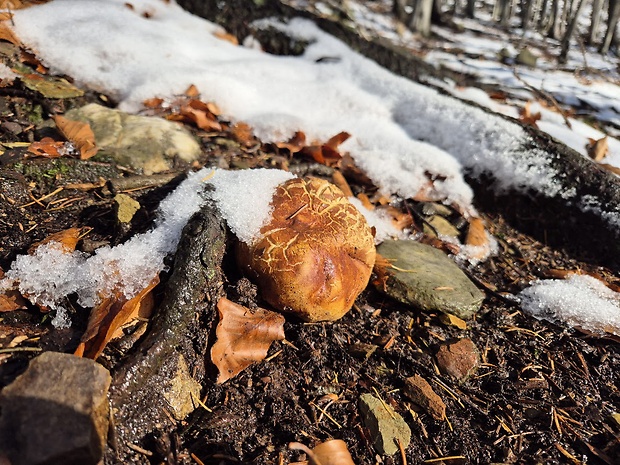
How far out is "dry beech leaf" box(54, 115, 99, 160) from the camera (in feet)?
9.61

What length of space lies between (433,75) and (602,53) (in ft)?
29.4

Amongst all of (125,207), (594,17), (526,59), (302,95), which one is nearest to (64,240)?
(125,207)

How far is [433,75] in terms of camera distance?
4941 millimetres

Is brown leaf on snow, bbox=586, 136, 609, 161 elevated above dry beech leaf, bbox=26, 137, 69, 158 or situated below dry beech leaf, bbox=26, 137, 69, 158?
below

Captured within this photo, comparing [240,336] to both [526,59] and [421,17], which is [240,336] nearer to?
[526,59]

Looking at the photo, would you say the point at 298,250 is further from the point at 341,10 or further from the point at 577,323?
the point at 341,10

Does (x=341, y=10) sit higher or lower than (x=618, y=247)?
higher

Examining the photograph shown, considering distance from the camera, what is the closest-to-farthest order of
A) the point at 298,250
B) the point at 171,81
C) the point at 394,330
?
the point at 298,250, the point at 394,330, the point at 171,81

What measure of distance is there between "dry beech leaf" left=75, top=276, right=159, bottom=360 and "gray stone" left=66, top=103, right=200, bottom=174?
1194 millimetres

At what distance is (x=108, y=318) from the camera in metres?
2.00

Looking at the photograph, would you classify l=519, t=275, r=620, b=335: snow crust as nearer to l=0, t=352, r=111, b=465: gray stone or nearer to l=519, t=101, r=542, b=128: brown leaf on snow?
l=519, t=101, r=542, b=128: brown leaf on snow

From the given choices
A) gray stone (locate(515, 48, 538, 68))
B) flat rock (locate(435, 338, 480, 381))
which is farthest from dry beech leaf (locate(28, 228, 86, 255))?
gray stone (locate(515, 48, 538, 68))

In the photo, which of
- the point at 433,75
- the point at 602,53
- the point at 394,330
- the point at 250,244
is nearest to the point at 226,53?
the point at 433,75

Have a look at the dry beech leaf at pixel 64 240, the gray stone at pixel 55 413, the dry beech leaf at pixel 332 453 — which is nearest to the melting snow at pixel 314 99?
the dry beech leaf at pixel 64 240
